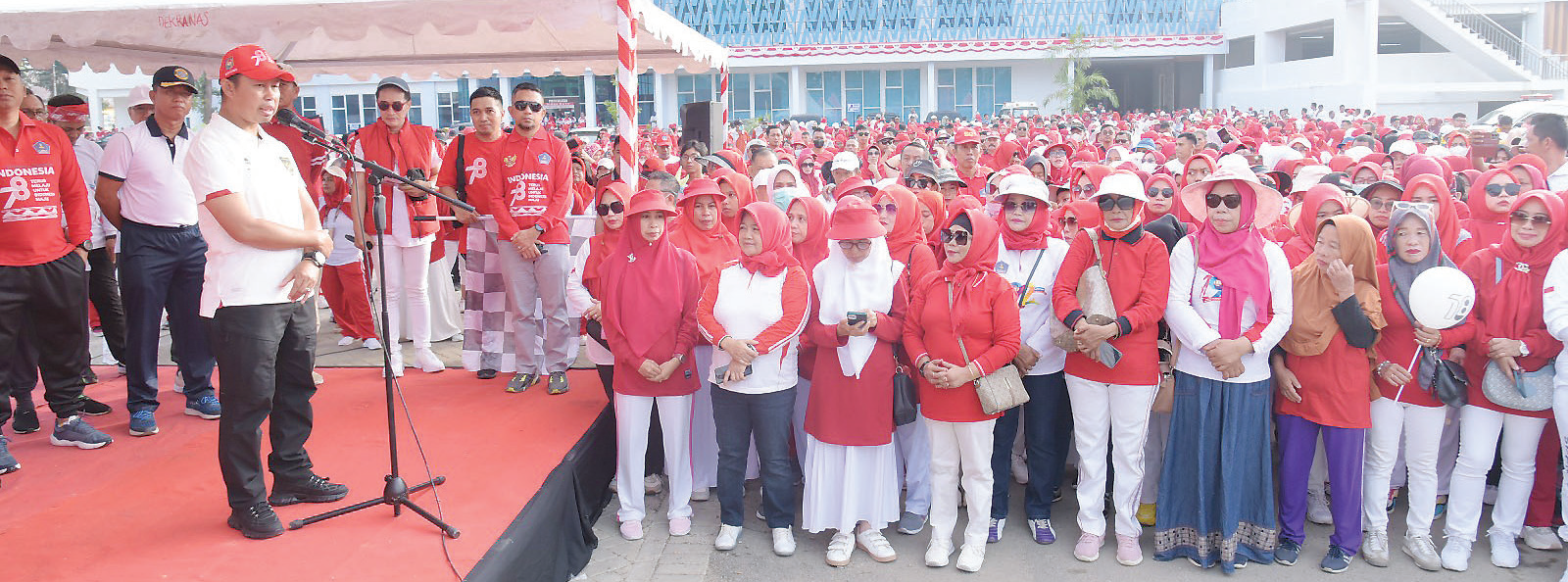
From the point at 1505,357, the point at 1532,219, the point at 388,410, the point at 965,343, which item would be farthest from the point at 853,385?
the point at 1532,219

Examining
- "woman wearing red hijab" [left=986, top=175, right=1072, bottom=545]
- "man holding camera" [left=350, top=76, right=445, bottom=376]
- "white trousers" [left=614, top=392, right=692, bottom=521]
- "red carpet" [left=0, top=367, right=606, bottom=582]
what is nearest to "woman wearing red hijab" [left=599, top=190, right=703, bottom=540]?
"white trousers" [left=614, top=392, right=692, bottom=521]

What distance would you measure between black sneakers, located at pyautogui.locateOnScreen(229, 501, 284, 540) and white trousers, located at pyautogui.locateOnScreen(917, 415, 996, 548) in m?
2.54

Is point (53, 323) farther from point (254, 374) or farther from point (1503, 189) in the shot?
point (1503, 189)

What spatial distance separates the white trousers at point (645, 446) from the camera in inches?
176

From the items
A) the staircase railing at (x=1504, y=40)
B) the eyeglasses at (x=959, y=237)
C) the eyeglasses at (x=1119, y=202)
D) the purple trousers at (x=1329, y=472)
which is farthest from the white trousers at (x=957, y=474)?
the staircase railing at (x=1504, y=40)

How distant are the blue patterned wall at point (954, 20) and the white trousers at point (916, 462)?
133ft

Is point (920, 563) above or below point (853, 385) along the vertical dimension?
below

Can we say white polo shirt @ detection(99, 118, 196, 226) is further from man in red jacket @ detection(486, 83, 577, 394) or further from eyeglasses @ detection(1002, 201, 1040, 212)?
eyeglasses @ detection(1002, 201, 1040, 212)

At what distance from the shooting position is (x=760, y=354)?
411 cm

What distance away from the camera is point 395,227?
6016 millimetres

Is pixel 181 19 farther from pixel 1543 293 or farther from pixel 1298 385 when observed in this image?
pixel 1543 293

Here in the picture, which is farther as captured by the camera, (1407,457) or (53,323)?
(53,323)

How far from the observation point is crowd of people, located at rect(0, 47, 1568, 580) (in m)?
3.87

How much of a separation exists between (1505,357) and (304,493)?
4.76 metres
